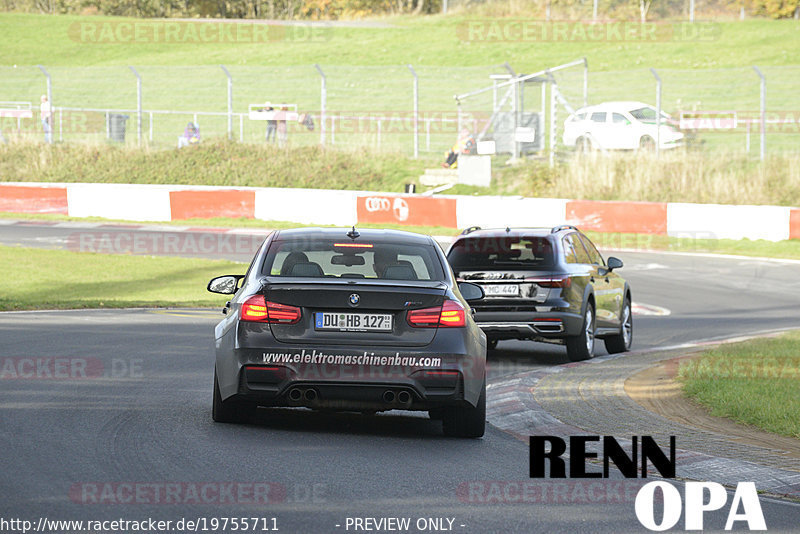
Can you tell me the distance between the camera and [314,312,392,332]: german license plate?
8.48 meters

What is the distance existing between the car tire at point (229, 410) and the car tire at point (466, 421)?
1.35 m

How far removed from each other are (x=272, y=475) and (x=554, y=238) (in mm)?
7392

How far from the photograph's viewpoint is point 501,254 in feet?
45.8

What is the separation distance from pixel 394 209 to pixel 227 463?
81.3 ft

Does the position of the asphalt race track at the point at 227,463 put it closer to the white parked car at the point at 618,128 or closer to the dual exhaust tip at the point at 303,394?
the dual exhaust tip at the point at 303,394

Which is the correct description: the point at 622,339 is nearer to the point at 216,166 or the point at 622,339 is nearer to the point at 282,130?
the point at 216,166

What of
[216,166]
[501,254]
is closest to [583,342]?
[501,254]

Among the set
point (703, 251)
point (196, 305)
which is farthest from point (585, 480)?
point (703, 251)

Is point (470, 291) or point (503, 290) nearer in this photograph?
point (470, 291)

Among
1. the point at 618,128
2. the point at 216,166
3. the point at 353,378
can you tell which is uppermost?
the point at 618,128

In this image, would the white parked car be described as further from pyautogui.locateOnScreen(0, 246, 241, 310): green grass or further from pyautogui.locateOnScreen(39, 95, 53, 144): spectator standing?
pyautogui.locateOnScreen(39, 95, 53, 144): spectator standing

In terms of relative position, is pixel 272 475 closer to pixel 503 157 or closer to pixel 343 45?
pixel 503 157
